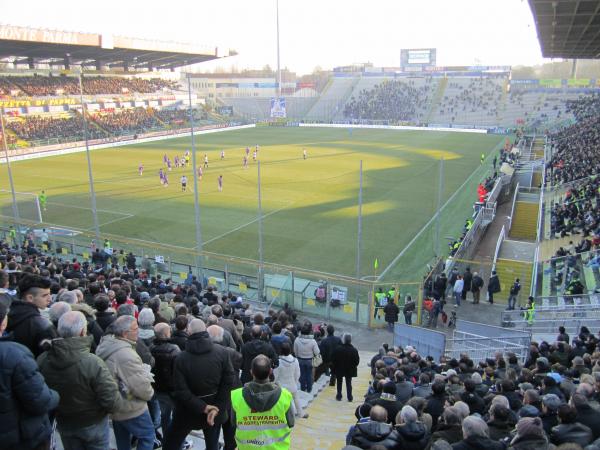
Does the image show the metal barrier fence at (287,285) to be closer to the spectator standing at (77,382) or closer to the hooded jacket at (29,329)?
the hooded jacket at (29,329)

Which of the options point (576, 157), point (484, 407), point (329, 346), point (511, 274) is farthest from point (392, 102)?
point (484, 407)

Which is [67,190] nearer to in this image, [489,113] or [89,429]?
[89,429]

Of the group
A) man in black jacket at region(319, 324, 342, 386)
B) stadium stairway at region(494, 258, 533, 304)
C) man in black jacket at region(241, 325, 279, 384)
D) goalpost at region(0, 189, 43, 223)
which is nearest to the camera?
man in black jacket at region(241, 325, 279, 384)

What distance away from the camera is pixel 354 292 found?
15977 millimetres

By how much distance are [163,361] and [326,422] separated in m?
3.17

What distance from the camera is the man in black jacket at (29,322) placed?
4496 mm

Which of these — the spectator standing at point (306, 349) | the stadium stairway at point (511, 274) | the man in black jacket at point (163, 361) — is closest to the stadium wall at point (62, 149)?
the stadium stairway at point (511, 274)

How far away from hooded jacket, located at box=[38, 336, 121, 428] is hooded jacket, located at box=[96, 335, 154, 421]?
0.32 metres

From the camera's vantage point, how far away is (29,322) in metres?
4.54

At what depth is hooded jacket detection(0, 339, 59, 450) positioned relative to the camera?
3.45 metres

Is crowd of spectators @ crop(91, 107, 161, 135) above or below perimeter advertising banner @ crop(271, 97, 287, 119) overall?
below

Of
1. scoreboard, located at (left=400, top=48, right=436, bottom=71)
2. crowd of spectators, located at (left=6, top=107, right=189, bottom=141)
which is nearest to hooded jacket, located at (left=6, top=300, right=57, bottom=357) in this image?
crowd of spectators, located at (left=6, top=107, right=189, bottom=141)

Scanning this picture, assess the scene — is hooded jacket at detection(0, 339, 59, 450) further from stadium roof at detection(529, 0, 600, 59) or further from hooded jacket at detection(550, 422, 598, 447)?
stadium roof at detection(529, 0, 600, 59)

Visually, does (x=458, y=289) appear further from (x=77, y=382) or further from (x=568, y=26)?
(x=568, y=26)
